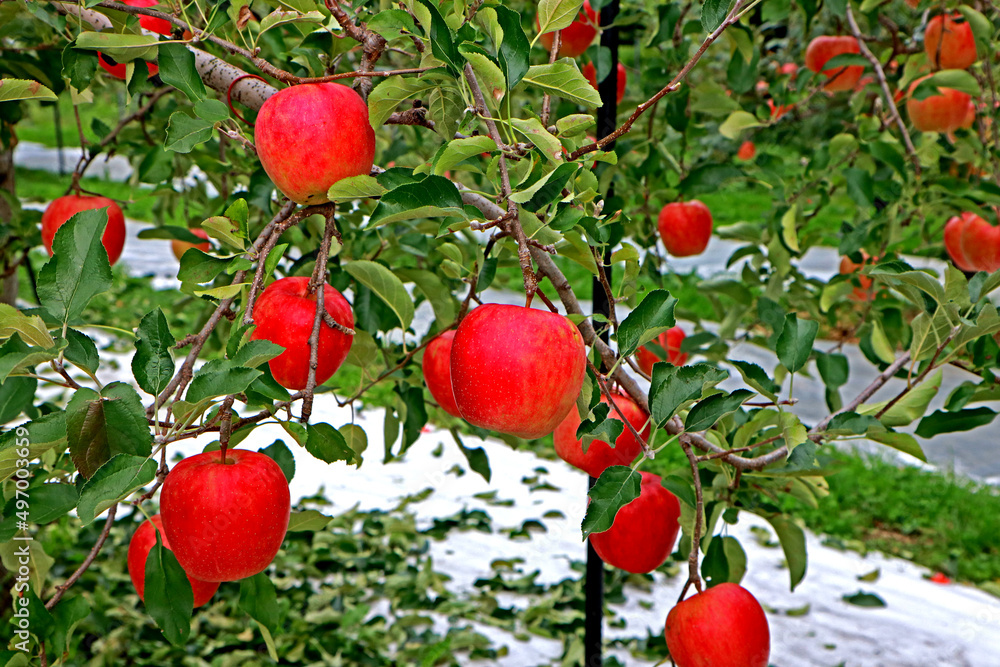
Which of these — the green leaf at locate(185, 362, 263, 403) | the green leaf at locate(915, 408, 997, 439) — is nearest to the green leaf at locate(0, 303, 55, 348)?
the green leaf at locate(185, 362, 263, 403)

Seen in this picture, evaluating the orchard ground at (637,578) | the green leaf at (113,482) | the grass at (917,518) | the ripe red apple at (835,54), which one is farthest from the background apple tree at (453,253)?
the grass at (917,518)

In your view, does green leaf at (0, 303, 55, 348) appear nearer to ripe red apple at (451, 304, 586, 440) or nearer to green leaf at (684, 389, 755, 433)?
ripe red apple at (451, 304, 586, 440)

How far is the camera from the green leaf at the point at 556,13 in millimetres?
654

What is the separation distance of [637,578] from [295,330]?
5.13ft

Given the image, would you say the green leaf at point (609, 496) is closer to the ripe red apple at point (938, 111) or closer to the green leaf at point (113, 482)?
the green leaf at point (113, 482)

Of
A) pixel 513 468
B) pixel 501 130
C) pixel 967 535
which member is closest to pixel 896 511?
pixel 967 535

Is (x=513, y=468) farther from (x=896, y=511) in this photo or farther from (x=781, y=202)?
(x=781, y=202)

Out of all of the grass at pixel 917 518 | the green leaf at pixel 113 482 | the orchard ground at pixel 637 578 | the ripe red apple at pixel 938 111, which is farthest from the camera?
the grass at pixel 917 518

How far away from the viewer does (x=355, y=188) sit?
2.02ft

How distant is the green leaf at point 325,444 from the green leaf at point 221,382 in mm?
93

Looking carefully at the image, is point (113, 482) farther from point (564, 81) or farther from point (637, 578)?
point (637, 578)

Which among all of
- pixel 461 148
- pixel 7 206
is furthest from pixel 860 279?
pixel 7 206

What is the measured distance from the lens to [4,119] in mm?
1123

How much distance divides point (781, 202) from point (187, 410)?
1165mm
